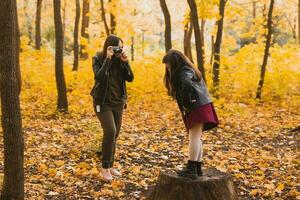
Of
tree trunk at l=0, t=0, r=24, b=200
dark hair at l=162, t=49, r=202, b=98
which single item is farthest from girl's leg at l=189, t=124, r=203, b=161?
tree trunk at l=0, t=0, r=24, b=200

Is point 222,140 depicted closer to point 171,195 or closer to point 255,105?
point 171,195

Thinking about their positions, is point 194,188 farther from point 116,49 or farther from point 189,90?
point 116,49

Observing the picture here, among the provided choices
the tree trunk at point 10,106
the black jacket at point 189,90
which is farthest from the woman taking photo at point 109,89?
the tree trunk at point 10,106

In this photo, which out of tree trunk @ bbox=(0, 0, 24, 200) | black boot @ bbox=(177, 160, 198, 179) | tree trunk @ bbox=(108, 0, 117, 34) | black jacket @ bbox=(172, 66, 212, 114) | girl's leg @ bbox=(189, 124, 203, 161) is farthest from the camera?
tree trunk @ bbox=(108, 0, 117, 34)

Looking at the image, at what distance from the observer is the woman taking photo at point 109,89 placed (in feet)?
21.6

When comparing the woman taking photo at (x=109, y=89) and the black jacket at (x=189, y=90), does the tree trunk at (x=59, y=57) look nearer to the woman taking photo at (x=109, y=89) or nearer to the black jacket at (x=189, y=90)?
the woman taking photo at (x=109, y=89)

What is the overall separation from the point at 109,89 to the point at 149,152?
2727 millimetres

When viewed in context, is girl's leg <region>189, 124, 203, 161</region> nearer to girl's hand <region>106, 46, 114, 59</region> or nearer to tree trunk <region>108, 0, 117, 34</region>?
girl's hand <region>106, 46, 114, 59</region>

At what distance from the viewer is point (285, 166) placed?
8.30 meters

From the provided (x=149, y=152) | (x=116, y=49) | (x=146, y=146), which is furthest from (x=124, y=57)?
(x=146, y=146)

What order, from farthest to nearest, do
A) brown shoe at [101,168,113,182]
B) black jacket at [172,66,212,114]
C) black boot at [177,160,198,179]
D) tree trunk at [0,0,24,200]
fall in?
brown shoe at [101,168,113,182] → black boot at [177,160,198,179] → black jacket at [172,66,212,114] → tree trunk at [0,0,24,200]

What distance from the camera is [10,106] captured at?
15.5 ft

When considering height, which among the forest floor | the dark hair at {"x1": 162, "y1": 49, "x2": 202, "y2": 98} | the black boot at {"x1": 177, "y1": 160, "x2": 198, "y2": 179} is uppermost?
the dark hair at {"x1": 162, "y1": 49, "x2": 202, "y2": 98}

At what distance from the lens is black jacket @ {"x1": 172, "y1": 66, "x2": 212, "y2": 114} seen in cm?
534
